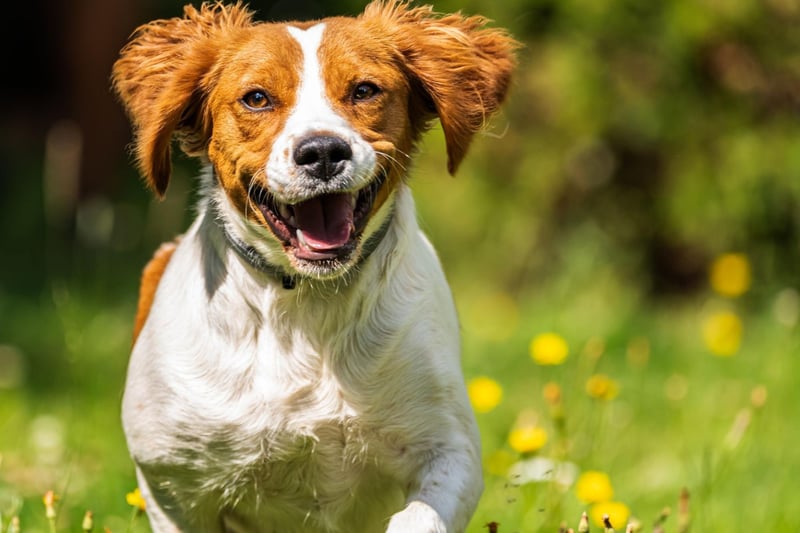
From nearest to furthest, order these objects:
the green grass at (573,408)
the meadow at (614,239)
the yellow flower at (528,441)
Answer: the yellow flower at (528,441), the green grass at (573,408), the meadow at (614,239)

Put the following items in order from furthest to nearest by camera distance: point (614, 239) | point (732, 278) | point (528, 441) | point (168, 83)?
point (614, 239)
point (732, 278)
point (528, 441)
point (168, 83)

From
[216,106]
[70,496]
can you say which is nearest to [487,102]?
[216,106]

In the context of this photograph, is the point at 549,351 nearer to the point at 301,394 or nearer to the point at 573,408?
the point at 573,408

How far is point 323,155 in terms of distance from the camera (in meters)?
3.08

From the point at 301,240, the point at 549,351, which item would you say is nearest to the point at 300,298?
the point at 301,240

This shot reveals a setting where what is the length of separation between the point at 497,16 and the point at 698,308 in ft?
6.46

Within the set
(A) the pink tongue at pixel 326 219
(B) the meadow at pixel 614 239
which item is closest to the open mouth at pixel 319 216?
(A) the pink tongue at pixel 326 219

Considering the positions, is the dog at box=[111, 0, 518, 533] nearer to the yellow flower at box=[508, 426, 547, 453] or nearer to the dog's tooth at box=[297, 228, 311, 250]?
the dog's tooth at box=[297, 228, 311, 250]

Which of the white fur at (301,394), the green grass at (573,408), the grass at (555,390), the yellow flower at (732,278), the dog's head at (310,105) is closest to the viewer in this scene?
the dog's head at (310,105)

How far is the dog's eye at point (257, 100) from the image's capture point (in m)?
3.28

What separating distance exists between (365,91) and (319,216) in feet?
1.12

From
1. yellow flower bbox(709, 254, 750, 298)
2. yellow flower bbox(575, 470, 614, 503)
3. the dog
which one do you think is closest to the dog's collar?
the dog

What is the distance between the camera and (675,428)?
17.3 ft

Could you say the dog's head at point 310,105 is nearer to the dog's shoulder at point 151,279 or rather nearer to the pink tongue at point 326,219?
the pink tongue at point 326,219
